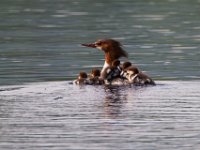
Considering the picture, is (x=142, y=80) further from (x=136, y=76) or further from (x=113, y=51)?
(x=113, y=51)

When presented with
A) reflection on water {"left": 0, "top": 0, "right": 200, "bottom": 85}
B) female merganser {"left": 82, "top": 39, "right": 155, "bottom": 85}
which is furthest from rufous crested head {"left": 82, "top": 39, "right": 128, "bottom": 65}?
reflection on water {"left": 0, "top": 0, "right": 200, "bottom": 85}

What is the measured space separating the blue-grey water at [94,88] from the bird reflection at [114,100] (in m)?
0.01

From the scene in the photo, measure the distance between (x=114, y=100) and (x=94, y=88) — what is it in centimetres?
159

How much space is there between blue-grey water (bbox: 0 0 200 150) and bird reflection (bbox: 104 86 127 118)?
0.01 m

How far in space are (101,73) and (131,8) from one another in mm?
18550

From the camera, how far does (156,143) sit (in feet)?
39.0

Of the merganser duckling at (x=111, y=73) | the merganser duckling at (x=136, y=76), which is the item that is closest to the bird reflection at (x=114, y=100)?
the merganser duckling at (x=136, y=76)

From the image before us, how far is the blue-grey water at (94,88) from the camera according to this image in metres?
12.3

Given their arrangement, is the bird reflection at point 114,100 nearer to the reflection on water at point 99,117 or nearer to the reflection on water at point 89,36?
the reflection on water at point 99,117

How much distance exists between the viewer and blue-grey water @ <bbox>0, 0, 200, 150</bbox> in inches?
485

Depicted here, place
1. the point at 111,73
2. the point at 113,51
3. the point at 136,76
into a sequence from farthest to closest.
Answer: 1. the point at 113,51
2. the point at 111,73
3. the point at 136,76

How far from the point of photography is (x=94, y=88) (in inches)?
652

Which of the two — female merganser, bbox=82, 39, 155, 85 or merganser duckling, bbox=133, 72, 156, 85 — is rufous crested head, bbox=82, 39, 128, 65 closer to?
female merganser, bbox=82, 39, 155, 85

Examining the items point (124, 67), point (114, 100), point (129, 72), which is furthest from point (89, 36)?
point (114, 100)
